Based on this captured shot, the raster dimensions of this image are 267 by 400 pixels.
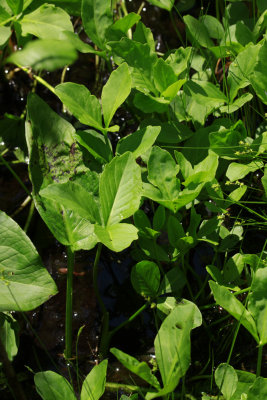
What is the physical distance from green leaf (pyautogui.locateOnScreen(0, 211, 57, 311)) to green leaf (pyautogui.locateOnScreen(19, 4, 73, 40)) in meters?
0.64

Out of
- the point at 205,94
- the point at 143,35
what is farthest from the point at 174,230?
the point at 143,35

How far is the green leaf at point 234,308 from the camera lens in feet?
3.94

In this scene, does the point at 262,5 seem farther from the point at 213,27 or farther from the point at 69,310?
the point at 69,310

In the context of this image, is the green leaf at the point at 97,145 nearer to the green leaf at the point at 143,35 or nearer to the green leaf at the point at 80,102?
the green leaf at the point at 80,102

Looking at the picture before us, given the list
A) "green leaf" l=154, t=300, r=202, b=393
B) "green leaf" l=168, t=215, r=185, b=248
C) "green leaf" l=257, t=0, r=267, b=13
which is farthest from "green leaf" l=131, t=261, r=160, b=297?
"green leaf" l=257, t=0, r=267, b=13

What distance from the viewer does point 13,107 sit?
2047 mm

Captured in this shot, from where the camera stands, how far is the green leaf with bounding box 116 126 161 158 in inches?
55.3

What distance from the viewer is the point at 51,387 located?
118 centimetres

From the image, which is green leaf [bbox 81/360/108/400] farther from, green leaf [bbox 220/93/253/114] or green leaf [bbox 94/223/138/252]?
green leaf [bbox 220/93/253/114]

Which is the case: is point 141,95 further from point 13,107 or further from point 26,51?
point 26,51

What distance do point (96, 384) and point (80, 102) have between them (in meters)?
0.82

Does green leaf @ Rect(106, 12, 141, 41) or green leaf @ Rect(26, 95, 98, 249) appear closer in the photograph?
green leaf @ Rect(26, 95, 98, 249)

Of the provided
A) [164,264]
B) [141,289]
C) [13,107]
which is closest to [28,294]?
[141,289]

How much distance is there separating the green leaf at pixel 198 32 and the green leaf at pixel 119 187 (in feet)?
2.23
